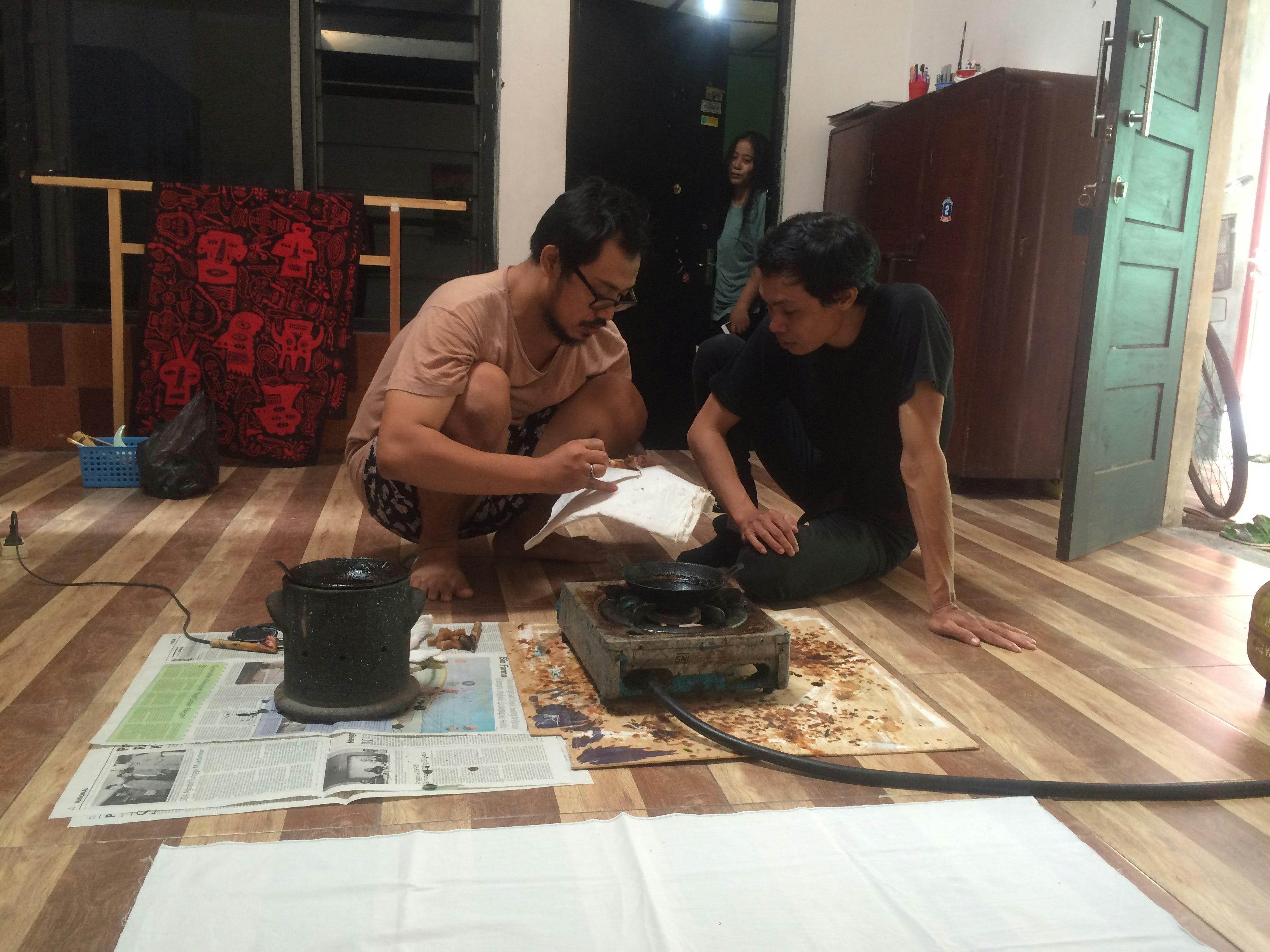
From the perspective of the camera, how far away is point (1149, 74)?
248cm

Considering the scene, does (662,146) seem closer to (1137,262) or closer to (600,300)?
(1137,262)

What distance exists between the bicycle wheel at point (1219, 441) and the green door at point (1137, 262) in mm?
371

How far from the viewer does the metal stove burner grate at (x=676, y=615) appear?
156 cm

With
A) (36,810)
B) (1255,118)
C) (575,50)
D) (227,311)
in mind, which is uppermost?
(575,50)

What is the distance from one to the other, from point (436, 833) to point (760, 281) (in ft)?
3.95

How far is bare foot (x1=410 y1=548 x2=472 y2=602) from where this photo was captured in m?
2.09

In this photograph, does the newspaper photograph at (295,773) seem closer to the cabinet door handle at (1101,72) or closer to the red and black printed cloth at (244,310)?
the cabinet door handle at (1101,72)

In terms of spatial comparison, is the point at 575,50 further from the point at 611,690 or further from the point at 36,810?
the point at 36,810

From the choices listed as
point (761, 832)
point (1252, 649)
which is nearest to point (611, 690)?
point (761, 832)

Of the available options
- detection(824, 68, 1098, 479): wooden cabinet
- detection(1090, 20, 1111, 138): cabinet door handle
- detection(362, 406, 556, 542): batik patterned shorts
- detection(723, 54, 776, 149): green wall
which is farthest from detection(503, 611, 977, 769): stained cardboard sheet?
detection(723, 54, 776, 149): green wall

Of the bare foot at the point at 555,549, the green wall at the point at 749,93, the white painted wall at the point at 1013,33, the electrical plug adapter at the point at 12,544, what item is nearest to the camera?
the electrical plug adapter at the point at 12,544

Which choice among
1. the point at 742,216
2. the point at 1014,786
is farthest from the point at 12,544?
the point at 742,216

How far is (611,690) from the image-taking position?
151 centimetres

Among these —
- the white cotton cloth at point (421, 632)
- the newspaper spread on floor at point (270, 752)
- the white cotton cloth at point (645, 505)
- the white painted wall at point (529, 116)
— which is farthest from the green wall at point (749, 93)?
the newspaper spread on floor at point (270, 752)
